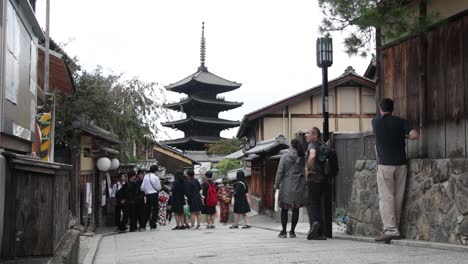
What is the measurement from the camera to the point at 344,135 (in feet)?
47.1

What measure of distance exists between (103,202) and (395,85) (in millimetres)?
13918

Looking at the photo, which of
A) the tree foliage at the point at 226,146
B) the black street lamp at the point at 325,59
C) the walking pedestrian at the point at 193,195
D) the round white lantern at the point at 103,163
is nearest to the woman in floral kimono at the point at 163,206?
the round white lantern at the point at 103,163

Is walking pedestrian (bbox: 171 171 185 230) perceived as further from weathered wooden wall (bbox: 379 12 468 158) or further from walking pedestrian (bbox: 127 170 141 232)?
weathered wooden wall (bbox: 379 12 468 158)

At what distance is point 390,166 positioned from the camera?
852cm

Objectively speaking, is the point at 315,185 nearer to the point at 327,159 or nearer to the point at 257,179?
the point at 327,159

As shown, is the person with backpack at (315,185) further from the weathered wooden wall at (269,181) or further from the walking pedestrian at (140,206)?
the weathered wooden wall at (269,181)

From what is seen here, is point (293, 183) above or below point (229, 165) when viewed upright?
below

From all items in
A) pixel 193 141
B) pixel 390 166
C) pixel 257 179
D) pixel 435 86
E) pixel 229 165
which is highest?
pixel 193 141

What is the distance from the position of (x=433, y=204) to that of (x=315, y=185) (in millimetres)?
2298

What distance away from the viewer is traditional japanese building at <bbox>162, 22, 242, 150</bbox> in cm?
5812

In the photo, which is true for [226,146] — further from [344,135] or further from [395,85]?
[395,85]

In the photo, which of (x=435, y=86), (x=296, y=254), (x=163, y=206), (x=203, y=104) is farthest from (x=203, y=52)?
(x=296, y=254)

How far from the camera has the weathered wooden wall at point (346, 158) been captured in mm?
13602

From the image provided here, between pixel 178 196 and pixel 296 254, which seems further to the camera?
pixel 178 196
